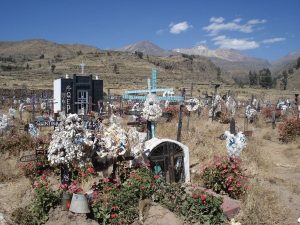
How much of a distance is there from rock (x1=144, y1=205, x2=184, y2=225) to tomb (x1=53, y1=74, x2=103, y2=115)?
1910 cm

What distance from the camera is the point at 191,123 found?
21.2 metres

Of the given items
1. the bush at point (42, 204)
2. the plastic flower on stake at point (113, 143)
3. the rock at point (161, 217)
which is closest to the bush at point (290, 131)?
the plastic flower on stake at point (113, 143)

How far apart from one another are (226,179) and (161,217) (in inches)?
87.8

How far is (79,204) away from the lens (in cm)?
731

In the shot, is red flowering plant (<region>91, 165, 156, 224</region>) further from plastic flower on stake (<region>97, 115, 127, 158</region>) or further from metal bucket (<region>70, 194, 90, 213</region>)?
plastic flower on stake (<region>97, 115, 127, 158</region>)

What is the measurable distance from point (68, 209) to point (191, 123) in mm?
14189

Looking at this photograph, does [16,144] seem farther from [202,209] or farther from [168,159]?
[202,209]

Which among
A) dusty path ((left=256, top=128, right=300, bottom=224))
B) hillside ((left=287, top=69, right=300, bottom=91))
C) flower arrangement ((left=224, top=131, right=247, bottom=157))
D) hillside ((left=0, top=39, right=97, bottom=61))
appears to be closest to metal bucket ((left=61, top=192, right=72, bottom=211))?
dusty path ((left=256, top=128, right=300, bottom=224))

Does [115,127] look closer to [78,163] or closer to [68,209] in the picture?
[78,163]

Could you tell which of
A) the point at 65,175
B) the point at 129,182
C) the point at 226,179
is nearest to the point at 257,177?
the point at 226,179

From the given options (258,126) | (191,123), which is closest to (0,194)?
(191,123)

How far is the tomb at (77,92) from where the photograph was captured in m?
27.0

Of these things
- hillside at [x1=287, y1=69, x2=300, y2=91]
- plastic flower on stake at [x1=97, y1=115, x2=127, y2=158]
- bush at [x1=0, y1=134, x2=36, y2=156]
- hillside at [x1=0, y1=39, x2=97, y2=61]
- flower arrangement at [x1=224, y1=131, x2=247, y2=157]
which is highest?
hillside at [x1=0, y1=39, x2=97, y2=61]

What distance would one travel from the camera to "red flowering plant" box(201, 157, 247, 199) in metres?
9.08
